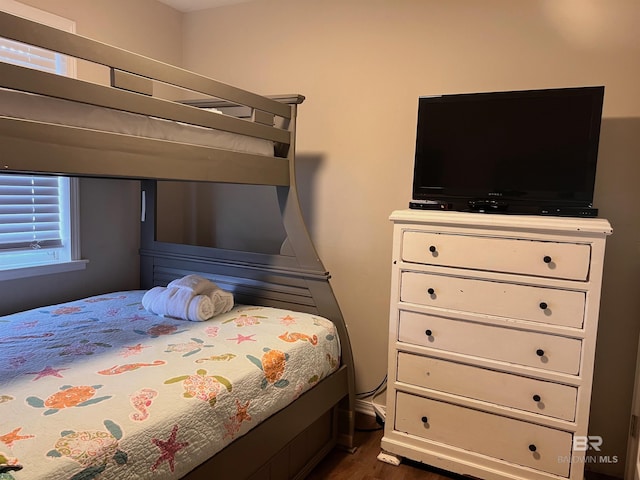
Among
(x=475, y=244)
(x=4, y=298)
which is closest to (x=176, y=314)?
(x=4, y=298)

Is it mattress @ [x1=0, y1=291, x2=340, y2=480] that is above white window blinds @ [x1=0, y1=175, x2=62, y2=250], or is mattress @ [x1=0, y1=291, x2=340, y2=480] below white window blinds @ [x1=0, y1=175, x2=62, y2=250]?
below

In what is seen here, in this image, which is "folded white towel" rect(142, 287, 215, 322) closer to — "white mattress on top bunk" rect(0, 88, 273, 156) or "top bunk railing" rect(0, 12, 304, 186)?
"top bunk railing" rect(0, 12, 304, 186)

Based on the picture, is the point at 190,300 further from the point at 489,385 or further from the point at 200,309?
the point at 489,385

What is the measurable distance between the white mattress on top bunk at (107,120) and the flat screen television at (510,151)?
2.96ft

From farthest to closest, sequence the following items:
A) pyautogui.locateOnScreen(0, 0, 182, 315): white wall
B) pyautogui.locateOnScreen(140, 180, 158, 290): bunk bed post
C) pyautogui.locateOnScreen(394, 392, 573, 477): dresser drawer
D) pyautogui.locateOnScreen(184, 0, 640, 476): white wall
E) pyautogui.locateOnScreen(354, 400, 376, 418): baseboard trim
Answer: pyautogui.locateOnScreen(140, 180, 158, 290): bunk bed post < pyautogui.locateOnScreen(354, 400, 376, 418): baseboard trim < pyautogui.locateOnScreen(0, 0, 182, 315): white wall < pyautogui.locateOnScreen(184, 0, 640, 476): white wall < pyautogui.locateOnScreen(394, 392, 573, 477): dresser drawer

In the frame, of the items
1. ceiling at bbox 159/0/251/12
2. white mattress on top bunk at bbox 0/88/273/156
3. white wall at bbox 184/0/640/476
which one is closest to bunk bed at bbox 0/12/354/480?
white mattress on top bunk at bbox 0/88/273/156

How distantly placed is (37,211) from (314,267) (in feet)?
4.81

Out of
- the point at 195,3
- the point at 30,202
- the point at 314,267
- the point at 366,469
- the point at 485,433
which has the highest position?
the point at 195,3

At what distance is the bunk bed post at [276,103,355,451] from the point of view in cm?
225

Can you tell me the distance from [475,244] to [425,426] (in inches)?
34.1

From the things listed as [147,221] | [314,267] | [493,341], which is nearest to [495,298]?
[493,341]

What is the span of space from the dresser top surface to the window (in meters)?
1.76

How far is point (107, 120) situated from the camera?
1421 mm

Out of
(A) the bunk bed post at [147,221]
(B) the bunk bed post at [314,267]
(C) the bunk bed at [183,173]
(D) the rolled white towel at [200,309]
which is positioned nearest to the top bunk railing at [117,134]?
(C) the bunk bed at [183,173]
